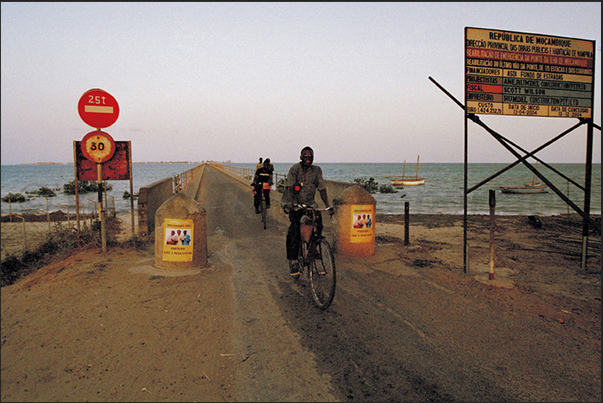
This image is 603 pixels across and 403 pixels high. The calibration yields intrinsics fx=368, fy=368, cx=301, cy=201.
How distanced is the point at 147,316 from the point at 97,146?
455 cm

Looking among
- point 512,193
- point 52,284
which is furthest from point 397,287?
point 512,193

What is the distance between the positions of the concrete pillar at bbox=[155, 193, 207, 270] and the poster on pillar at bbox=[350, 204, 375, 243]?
10.1 feet

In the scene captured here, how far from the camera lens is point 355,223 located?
764cm

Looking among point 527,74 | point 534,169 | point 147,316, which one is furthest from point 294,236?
point 527,74

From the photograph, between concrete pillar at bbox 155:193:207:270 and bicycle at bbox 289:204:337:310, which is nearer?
bicycle at bbox 289:204:337:310

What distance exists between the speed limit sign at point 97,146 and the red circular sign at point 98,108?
0.19 meters

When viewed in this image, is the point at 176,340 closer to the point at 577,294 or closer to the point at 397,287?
the point at 397,287

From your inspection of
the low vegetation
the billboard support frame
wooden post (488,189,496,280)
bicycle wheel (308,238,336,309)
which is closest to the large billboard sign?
the billboard support frame

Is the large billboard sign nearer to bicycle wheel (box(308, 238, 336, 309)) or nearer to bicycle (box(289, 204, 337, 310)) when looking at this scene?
bicycle (box(289, 204, 337, 310))

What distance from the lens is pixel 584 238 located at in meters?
7.26

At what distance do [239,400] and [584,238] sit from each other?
24.6 ft

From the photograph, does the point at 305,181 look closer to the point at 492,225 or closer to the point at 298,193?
the point at 298,193

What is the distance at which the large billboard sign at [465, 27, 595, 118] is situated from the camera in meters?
6.74

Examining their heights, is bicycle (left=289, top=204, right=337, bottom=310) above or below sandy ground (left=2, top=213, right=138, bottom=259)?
above
